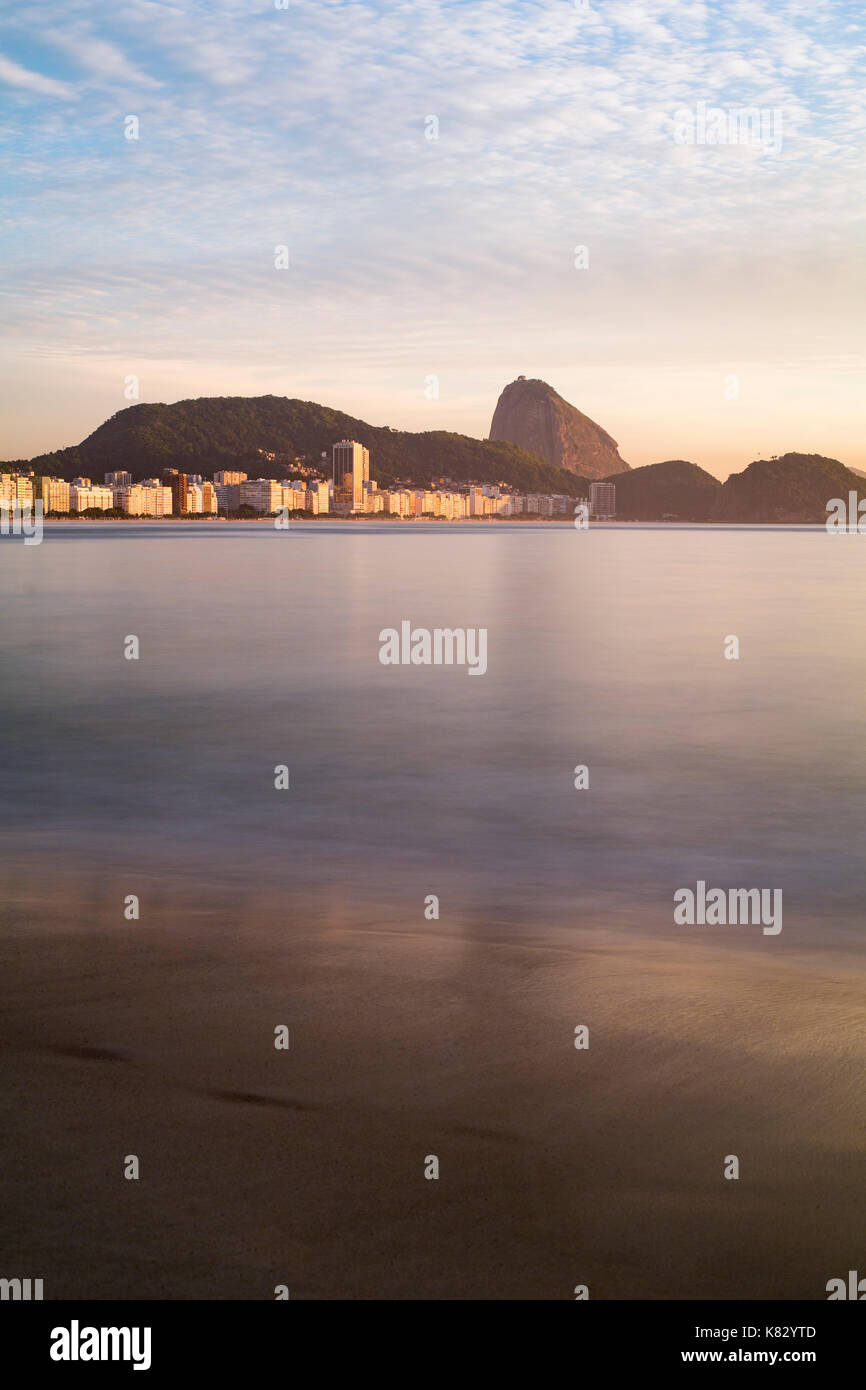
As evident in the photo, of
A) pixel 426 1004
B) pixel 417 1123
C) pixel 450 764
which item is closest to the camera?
pixel 417 1123

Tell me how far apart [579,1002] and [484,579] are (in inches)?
2300

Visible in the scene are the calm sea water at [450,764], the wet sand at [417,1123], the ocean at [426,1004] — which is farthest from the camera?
the calm sea water at [450,764]

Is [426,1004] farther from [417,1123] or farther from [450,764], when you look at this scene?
[450,764]

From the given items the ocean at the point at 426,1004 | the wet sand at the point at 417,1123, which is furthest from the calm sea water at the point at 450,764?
the wet sand at the point at 417,1123

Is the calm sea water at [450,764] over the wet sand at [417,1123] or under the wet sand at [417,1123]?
over

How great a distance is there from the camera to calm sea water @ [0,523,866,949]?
10234 mm

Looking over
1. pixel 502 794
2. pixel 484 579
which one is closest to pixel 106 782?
pixel 502 794

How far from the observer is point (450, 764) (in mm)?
15781

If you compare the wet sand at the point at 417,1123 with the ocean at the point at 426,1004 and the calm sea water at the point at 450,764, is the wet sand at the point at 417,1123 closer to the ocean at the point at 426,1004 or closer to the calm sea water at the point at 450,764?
the ocean at the point at 426,1004

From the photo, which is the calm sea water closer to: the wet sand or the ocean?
the ocean

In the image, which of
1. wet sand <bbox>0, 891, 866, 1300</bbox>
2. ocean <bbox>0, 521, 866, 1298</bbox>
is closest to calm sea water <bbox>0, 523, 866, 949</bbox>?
ocean <bbox>0, 521, 866, 1298</bbox>

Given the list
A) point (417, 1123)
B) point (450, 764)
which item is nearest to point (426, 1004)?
point (417, 1123)

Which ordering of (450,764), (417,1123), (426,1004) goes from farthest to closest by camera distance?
(450,764) < (426,1004) < (417,1123)

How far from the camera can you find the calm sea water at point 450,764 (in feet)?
33.6
